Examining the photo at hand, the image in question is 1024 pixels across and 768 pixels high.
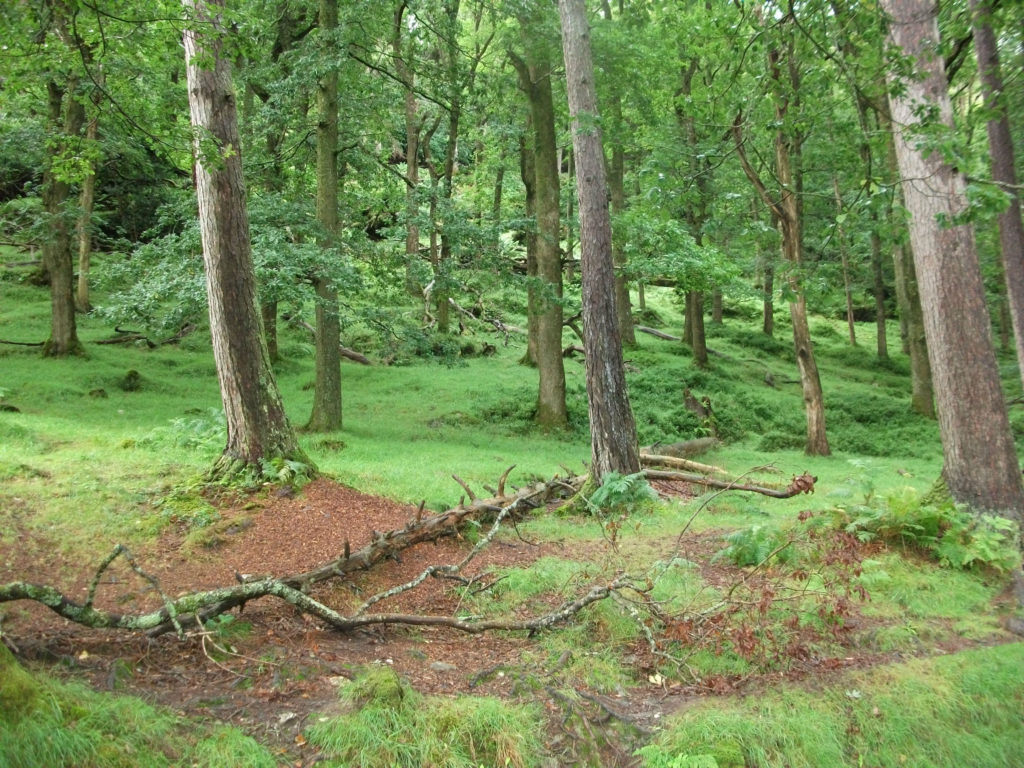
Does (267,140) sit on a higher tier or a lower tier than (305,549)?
higher

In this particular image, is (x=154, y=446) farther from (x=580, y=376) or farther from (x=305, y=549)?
(x=580, y=376)

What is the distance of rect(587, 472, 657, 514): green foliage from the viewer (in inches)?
341

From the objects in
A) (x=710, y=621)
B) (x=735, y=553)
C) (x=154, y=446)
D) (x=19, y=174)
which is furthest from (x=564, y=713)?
Result: (x=19, y=174)

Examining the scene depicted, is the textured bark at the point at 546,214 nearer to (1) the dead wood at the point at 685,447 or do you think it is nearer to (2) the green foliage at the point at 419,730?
(1) the dead wood at the point at 685,447

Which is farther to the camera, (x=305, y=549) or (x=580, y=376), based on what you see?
(x=580, y=376)

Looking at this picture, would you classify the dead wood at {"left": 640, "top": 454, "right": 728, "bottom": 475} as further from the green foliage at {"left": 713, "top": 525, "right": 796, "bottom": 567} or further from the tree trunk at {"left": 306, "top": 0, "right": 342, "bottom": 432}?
the tree trunk at {"left": 306, "top": 0, "right": 342, "bottom": 432}

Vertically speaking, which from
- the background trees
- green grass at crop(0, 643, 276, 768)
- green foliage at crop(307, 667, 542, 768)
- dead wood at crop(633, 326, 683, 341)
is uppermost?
the background trees

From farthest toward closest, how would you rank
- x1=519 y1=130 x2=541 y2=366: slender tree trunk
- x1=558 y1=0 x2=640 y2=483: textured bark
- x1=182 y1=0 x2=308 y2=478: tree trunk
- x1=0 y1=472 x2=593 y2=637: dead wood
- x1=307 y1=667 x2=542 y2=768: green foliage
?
x1=519 y1=130 x2=541 y2=366: slender tree trunk
x1=558 y1=0 x2=640 y2=483: textured bark
x1=182 y1=0 x2=308 y2=478: tree trunk
x1=0 y1=472 x2=593 y2=637: dead wood
x1=307 y1=667 x2=542 y2=768: green foliage

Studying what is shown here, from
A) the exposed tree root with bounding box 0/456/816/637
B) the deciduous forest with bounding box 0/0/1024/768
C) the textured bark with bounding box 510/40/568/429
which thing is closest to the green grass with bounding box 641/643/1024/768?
the deciduous forest with bounding box 0/0/1024/768

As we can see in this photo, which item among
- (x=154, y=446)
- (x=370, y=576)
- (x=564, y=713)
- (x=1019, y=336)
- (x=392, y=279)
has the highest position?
(x=392, y=279)

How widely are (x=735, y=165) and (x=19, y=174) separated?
24.6 meters

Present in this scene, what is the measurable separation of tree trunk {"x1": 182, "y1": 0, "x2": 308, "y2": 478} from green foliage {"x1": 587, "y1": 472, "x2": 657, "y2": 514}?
3.97 m

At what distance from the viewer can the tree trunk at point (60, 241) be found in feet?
49.8

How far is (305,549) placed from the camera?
6.61m
